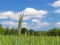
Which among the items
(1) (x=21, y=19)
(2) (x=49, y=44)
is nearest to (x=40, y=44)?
(2) (x=49, y=44)

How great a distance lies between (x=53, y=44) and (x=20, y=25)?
1.78 metres

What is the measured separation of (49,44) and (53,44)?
0.08 metres

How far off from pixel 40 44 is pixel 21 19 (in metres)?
1.58

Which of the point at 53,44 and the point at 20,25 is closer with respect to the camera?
the point at 20,25

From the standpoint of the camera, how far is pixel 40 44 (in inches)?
113

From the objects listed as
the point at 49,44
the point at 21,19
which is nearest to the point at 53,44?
the point at 49,44

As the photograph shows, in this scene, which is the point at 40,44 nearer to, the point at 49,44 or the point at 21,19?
the point at 49,44

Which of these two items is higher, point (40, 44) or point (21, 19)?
point (21, 19)

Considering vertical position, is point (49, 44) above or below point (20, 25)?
below

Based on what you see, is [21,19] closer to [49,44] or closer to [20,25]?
[20,25]

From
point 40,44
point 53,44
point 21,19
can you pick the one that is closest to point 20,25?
point 21,19

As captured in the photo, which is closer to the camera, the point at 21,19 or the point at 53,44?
the point at 21,19

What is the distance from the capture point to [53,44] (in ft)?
9.99

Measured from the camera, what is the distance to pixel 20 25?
1.35 meters
